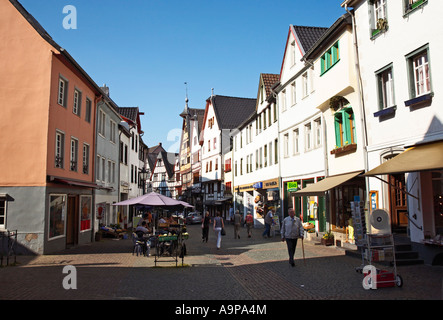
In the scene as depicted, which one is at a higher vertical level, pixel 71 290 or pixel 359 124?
pixel 359 124

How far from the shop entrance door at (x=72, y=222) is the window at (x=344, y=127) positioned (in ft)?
42.7

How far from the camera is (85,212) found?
72.0 ft

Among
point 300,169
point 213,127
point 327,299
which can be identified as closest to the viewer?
point 327,299

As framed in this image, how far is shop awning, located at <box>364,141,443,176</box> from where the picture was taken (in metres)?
9.55

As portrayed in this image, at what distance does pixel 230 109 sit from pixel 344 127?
117 feet

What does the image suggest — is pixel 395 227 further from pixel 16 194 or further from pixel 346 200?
pixel 16 194

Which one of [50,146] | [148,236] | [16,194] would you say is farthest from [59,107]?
[148,236]

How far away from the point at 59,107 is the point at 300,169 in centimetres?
1307

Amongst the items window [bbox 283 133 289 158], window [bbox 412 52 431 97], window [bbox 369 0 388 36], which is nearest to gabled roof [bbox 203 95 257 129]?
window [bbox 283 133 289 158]

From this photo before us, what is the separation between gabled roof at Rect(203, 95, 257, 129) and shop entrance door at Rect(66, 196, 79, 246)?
100 ft

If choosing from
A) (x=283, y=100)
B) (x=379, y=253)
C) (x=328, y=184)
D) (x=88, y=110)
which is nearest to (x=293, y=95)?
(x=283, y=100)

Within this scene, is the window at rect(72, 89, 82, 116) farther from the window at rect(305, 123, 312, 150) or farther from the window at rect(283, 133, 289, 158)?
the window at rect(283, 133, 289, 158)

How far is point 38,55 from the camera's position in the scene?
17.1 meters

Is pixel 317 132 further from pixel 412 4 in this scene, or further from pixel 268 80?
pixel 268 80
